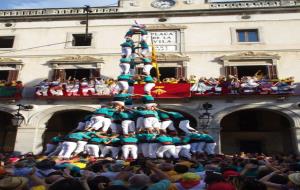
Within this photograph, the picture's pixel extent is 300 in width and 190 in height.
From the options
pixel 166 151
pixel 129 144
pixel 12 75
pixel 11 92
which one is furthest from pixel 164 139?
pixel 12 75

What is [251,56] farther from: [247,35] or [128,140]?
[128,140]

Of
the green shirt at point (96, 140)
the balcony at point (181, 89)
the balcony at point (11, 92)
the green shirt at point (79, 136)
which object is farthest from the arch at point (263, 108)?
the balcony at point (11, 92)

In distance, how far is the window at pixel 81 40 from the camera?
22.9 m

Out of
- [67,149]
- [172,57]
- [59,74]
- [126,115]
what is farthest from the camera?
[59,74]

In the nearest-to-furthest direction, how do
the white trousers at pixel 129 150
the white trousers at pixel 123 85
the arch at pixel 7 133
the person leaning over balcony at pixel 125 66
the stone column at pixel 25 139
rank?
the white trousers at pixel 129 150 < the white trousers at pixel 123 85 < the person leaning over balcony at pixel 125 66 < the stone column at pixel 25 139 < the arch at pixel 7 133

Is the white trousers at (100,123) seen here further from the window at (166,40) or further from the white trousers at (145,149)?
the window at (166,40)

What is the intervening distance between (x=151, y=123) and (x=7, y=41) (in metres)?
16.3

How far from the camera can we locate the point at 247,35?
846 inches

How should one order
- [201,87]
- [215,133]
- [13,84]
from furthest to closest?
[13,84], [201,87], [215,133]

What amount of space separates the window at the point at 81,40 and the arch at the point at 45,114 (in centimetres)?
518

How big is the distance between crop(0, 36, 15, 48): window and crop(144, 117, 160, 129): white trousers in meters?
15.3

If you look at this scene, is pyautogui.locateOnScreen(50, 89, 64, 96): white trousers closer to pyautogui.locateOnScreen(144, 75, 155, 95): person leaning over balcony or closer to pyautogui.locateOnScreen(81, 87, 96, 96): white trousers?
pyautogui.locateOnScreen(81, 87, 96, 96): white trousers

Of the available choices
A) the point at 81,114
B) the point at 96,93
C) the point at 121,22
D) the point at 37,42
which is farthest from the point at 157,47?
the point at 37,42

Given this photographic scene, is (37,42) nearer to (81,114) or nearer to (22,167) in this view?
(81,114)
